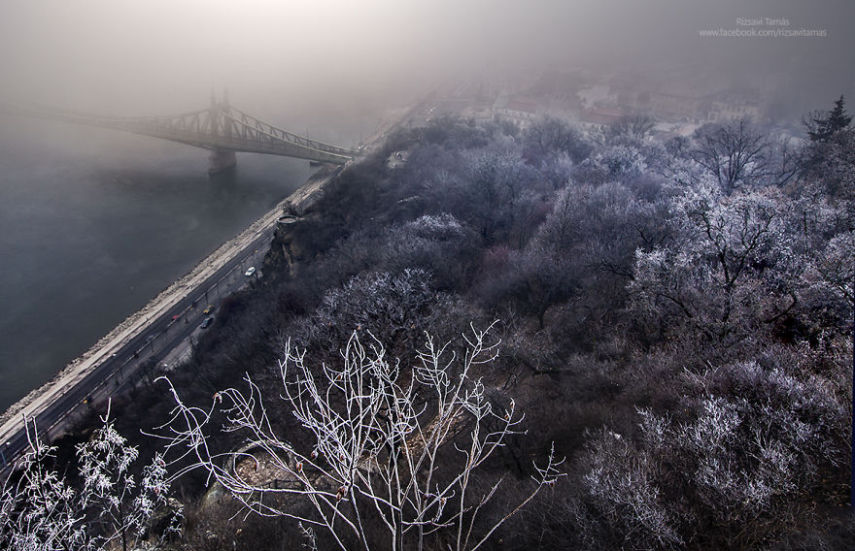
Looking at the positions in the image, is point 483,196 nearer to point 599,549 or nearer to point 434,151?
point 434,151

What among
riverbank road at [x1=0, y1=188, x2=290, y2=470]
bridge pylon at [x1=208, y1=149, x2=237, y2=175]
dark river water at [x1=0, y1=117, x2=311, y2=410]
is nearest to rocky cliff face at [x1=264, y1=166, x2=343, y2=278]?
riverbank road at [x1=0, y1=188, x2=290, y2=470]

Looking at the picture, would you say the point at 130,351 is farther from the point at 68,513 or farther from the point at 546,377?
the point at 546,377

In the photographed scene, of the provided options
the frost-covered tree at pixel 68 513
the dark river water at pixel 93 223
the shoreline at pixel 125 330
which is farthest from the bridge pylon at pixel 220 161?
the frost-covered tree at pixel 68 513

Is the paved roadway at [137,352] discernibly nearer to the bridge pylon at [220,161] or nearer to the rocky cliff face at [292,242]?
the rocky cliff face at [292,242]

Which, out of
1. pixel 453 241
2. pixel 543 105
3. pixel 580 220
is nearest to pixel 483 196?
pixel 453 241

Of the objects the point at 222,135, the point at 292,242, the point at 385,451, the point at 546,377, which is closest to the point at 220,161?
the point at 222,135

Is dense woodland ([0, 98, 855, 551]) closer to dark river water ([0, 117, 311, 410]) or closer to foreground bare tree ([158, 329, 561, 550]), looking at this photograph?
foreground bare tree ([158, 329, 561, 550])
